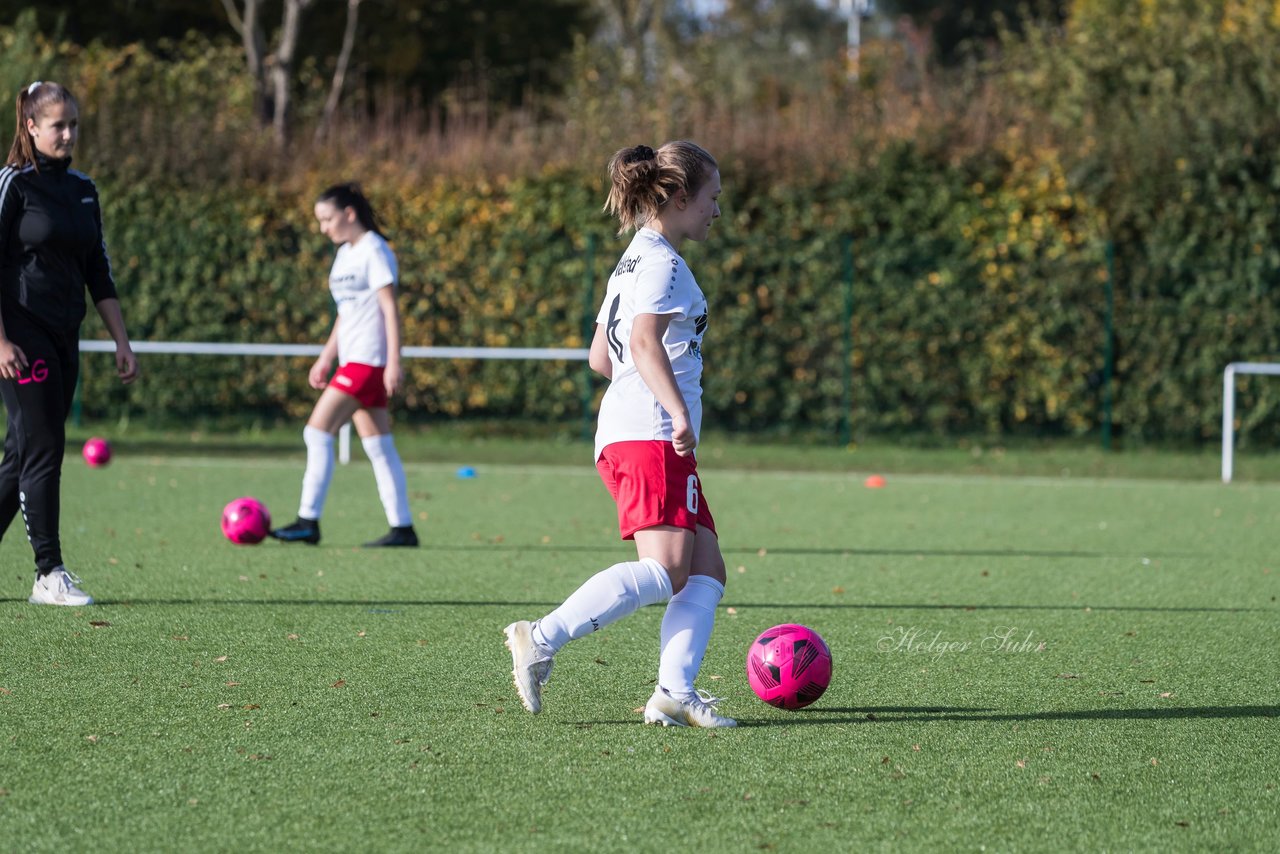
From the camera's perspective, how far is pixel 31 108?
591 cm

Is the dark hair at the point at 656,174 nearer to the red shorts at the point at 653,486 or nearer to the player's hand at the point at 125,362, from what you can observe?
the red shorts at the point at 653,486

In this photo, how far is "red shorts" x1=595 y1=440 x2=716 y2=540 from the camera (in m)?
4.27

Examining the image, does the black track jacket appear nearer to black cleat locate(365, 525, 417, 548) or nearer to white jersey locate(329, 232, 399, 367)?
white jersey locate(329, 232, 399, 367)

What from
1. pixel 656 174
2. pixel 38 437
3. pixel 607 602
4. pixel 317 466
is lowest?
pixel 317 466

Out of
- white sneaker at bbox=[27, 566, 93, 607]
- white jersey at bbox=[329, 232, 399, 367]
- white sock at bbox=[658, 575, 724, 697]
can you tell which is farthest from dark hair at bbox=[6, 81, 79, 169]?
white sock at bbox=[658, 575, 724, 697]

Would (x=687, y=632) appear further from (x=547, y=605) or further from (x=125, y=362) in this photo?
(x=125, y=362)

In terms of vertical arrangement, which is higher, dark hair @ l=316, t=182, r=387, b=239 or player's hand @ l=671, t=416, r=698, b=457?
dark hair @ l=316, t=182, r=387, b=239

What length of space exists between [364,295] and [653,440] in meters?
4.36

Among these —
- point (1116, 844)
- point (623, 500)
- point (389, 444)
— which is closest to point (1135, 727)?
point (1116, 844)

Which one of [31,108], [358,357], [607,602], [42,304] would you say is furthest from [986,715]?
[358,357]

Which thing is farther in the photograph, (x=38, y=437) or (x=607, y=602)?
(x=38, y=437)

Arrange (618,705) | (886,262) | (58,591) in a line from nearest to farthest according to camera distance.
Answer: (618,705) → (58,591) → (886,262)

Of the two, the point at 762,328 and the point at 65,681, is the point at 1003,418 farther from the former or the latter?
the point at 65,681

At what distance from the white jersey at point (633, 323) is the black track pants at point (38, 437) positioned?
2753 mm
